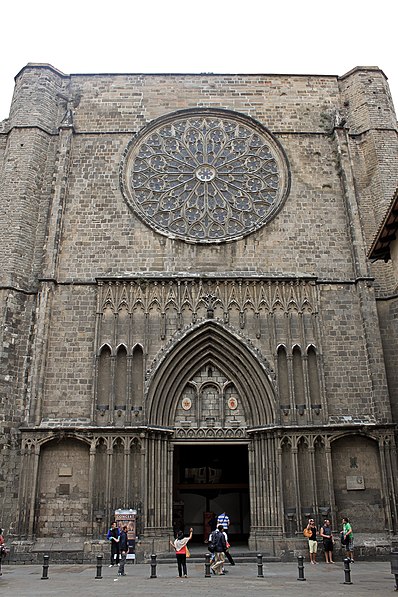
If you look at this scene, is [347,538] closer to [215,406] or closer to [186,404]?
[215,406]

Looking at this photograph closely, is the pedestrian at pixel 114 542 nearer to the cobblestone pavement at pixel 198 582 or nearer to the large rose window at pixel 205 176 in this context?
the cobblestone pavement at pixel 198 582

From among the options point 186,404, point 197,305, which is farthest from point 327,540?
point 197,305

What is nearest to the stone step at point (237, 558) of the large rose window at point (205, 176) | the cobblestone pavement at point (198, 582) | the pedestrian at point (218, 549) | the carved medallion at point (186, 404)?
the cobblestone pavement at point (198, 582)

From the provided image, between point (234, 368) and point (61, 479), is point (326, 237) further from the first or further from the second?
point (61, 479)

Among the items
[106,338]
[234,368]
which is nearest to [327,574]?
[234,368]

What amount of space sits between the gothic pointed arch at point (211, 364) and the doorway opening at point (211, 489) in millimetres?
3145

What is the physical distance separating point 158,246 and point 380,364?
25.0 ft

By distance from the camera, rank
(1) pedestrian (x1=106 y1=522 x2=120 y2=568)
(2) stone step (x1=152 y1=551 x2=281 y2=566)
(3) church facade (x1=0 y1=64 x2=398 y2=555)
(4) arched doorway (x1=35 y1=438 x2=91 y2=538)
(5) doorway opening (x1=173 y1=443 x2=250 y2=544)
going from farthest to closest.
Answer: (5) doorway opening (x1=173 y1=443 x2=250 y2=544) < (3) church facade (x1=0 y1=64 x2=398 y2=555) < (4) arched doorway (x1=35 y1=438 x2=91 y2=538) < (2) stone step (x1=152 y1=551 x2=281 y2=566) < (1) pedestrian (x1=106 y1=522 x2=120 y2=568)

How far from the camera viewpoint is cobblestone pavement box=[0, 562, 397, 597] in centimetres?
923

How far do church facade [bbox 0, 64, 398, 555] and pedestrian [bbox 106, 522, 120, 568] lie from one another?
0.92 m

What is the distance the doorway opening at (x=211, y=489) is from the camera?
18.6 metres

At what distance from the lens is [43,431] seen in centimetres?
1488

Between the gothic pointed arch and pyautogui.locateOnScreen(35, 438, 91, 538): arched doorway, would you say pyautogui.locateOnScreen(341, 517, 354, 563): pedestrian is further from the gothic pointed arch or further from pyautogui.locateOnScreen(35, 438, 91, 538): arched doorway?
pyautogui.locateOnScreen(35, 438, 91, 538): arched doorway

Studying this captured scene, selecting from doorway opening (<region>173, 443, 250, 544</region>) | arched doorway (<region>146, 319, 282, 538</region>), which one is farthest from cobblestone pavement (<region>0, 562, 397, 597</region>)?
doorway opening (<region>173, 443, 250, 544</region>)
